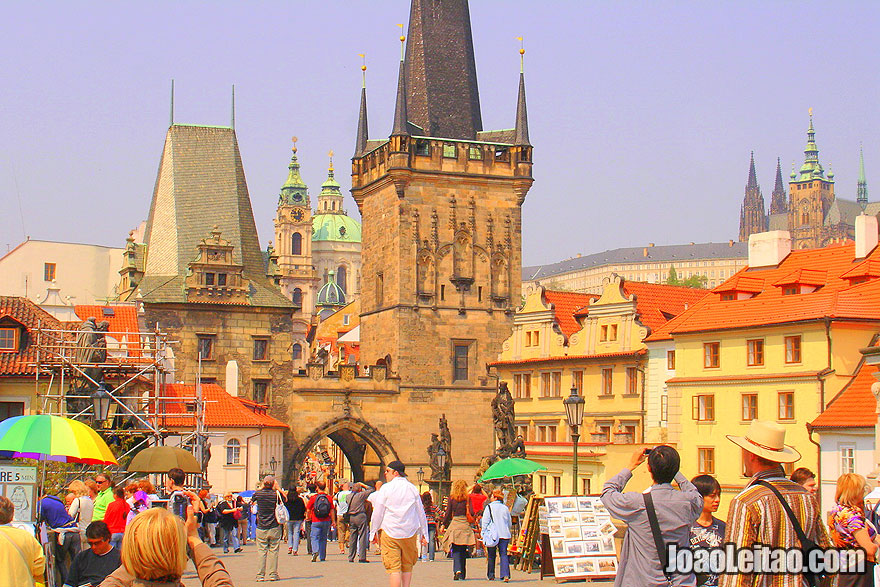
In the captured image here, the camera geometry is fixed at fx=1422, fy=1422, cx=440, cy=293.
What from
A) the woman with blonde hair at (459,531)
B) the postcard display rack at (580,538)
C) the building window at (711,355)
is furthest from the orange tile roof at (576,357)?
the postcard display rack at (580,538)

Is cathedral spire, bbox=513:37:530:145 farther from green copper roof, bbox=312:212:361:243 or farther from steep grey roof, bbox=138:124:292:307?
green copper roof, bbox=312:212:361:243

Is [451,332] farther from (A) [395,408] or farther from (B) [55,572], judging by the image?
(B) [55,572]

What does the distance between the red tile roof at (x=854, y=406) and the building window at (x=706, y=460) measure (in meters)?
5.40

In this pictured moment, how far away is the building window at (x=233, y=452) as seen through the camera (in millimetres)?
47312

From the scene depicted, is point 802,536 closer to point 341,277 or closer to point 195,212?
point 195,212

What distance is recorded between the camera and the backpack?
21.2 m

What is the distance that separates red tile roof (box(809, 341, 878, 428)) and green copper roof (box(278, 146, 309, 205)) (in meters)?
144

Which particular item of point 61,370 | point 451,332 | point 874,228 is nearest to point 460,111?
point 451,332

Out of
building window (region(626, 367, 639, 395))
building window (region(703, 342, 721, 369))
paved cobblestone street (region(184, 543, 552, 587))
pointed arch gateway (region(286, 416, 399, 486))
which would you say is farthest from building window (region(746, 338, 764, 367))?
pointed arch gateway (region(286, 416, 399, 486))

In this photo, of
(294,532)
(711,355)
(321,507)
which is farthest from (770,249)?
(321,507)

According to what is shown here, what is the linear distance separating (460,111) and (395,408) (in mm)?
13060

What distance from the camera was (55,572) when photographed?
11.0 m

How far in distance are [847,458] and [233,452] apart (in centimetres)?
2379

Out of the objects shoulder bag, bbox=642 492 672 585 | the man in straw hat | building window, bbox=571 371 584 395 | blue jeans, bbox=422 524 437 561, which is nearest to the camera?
the man in straw hat
